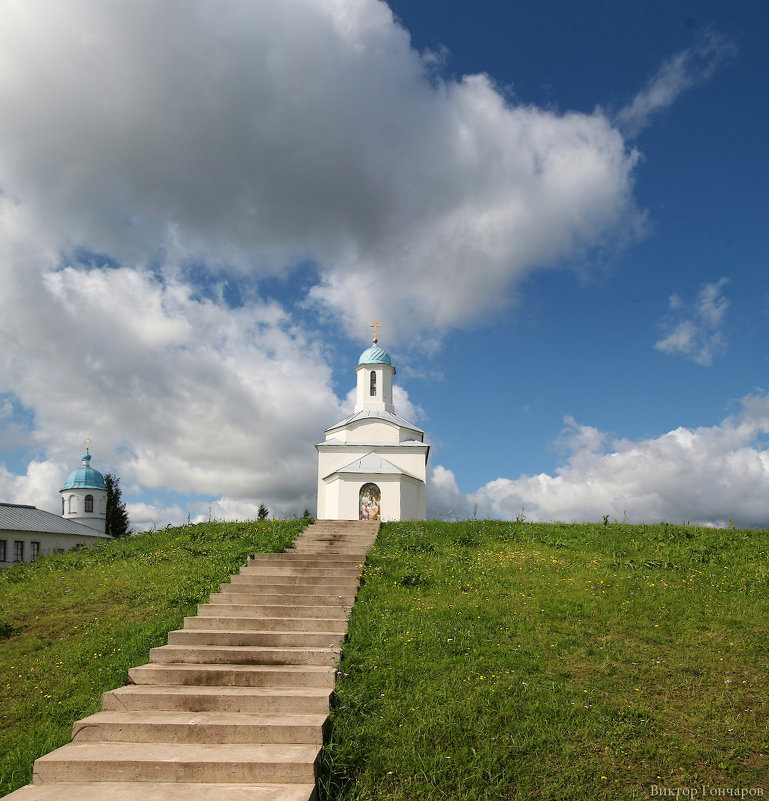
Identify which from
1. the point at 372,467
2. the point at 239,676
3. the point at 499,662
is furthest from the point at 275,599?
the point at 372,467

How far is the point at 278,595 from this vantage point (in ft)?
31.7

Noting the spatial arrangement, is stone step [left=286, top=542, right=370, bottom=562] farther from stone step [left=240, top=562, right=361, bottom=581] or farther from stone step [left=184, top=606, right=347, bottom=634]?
stone step [left=184, top=606, right=347, bottom=634]

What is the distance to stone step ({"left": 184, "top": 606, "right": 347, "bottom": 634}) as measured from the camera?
26.9ft

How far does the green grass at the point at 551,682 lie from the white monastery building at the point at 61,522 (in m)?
30.2

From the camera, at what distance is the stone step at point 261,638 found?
7645 millimetres

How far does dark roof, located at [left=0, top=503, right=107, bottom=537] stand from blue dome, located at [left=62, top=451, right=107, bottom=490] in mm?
8067

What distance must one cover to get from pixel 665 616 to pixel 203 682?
653 cm

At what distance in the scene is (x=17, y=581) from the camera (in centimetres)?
1391

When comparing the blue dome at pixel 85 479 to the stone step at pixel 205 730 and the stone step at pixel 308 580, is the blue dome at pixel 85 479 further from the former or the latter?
the stone step at pixel 205 730

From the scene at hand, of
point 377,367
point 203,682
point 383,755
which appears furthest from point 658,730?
point 377,367

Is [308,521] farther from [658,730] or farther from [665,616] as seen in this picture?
[658,730]

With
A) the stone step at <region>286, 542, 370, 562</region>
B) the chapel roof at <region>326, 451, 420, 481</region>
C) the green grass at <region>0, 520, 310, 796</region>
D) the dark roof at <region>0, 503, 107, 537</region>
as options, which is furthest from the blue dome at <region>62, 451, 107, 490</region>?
the stone step at <region>286, 542, 370, 562</region>

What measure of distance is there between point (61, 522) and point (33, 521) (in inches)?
114

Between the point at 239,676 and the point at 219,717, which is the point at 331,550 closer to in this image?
the point at 239,676
